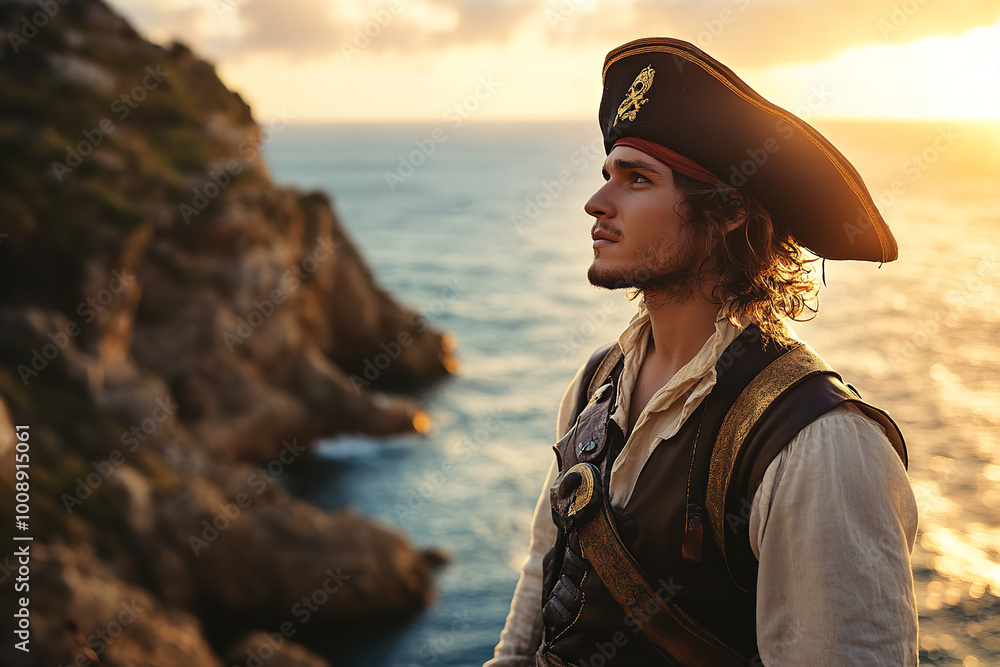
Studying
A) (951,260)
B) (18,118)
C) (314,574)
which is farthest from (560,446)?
(951,260)

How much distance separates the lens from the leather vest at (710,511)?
6.37ft

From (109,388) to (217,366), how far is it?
4898 millimetres

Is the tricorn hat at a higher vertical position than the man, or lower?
higher

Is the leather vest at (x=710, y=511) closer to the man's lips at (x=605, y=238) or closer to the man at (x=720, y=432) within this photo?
the man at (x=720, y=432)

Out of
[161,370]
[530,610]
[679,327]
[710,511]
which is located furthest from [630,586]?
[161,370]

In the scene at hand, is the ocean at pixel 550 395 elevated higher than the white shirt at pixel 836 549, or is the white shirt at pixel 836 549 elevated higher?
the white shirt at pixel 836 549

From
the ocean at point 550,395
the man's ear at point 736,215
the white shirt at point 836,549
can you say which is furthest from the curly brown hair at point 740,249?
the ocean at point 550,395

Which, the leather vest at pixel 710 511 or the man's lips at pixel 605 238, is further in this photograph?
the man's lips at pixel 605 238

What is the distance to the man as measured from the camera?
180 cm

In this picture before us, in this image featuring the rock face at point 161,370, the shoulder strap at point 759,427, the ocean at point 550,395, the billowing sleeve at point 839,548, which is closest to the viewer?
the billowing sleeve at point 839,548

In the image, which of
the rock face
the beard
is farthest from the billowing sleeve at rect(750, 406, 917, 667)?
the rock face

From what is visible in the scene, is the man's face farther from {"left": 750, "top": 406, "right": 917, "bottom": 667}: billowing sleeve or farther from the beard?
{"left": 750, "top": 406, "right": 917, "bottom": 667}: billowing sleeve

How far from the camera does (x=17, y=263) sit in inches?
598

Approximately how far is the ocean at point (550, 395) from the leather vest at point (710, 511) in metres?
13.1
